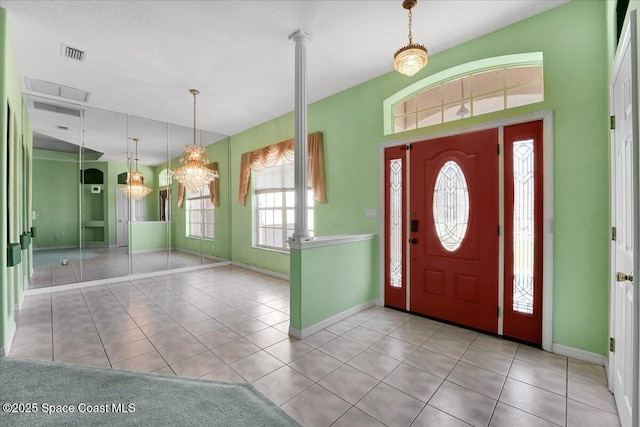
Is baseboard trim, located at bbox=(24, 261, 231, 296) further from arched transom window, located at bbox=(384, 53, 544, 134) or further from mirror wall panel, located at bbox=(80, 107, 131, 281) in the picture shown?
arched transom window, located at bbox=(384, 53, 544, 134)

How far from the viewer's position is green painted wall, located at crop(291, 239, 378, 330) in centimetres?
287

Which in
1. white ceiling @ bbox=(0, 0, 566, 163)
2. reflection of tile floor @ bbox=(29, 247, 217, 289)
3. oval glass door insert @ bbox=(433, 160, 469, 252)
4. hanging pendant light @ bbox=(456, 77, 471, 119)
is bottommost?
reflection of tile floor @ bbox=(29, 247, 217, 289)

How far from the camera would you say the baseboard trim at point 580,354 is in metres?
2.28

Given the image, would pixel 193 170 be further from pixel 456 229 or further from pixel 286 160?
pixel 456 229

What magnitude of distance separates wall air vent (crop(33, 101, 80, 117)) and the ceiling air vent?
1.97 meters

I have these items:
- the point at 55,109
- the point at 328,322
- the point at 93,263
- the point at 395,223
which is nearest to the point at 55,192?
the point at 55,109

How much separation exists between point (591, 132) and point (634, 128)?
49.8 inches

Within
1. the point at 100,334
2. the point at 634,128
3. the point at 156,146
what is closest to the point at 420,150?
the point at 634,128

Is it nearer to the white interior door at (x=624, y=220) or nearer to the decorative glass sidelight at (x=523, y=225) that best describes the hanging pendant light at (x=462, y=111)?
the decorative glass sidelight at (x=523, y=225)

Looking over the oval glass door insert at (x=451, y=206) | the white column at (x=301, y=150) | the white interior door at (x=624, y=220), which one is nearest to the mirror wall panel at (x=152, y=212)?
the white column at (x=301, y=150)

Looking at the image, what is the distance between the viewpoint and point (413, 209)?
11.2 feet

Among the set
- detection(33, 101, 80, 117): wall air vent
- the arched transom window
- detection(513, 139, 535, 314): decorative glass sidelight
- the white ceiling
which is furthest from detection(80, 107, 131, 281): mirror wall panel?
detection(513, 139, 535, 314): decorative glass sidelight

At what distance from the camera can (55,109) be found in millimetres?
4645

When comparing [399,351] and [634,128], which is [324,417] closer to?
[399,351]
